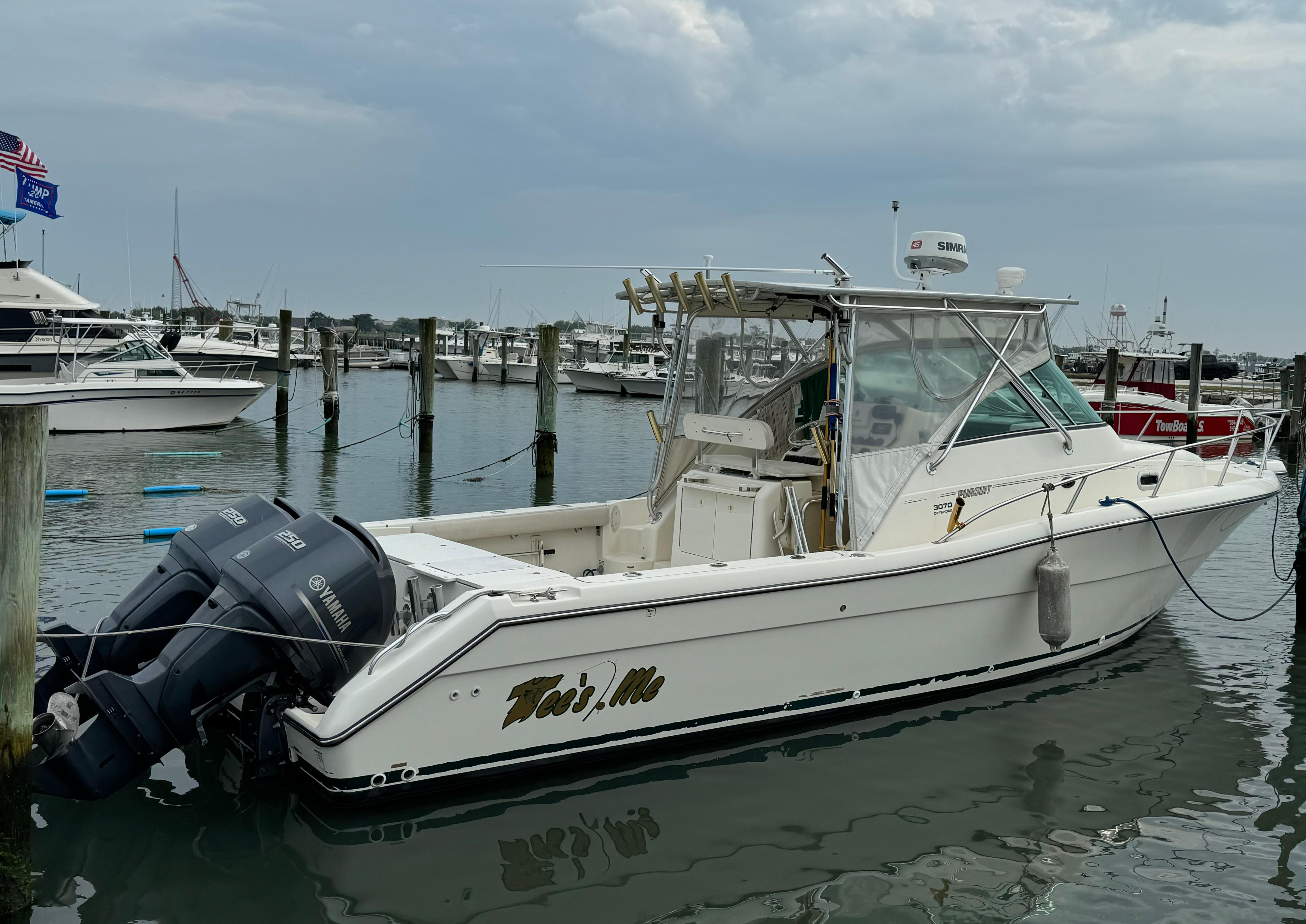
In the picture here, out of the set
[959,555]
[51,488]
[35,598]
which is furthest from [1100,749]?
[51,488]

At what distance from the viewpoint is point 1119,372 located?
30.9 metres

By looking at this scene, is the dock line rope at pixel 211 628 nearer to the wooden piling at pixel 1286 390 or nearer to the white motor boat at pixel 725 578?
the white motor boat at pixel 725 578

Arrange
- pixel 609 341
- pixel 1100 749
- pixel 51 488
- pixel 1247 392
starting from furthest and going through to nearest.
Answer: pixel 609 341
pixel 1247 392
pixel 51 488
pixel 1100 749

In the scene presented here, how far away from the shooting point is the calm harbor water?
4227 mm

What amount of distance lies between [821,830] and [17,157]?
2222cm

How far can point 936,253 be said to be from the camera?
6.89 meters

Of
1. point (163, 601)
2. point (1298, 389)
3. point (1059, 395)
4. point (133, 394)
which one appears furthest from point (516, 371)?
point (163, 601)

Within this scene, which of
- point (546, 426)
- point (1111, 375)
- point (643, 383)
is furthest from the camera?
point (643, 383)

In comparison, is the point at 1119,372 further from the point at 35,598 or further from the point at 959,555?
the point at 35,598

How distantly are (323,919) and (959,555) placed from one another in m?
3.71

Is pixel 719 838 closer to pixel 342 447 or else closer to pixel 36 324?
pixel 342 447

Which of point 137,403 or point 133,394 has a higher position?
point 133,394

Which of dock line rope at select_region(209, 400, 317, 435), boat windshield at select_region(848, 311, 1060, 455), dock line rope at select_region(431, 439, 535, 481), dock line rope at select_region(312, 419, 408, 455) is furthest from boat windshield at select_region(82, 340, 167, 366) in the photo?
boat windshield at select_region(848, 311, 1060, 455)

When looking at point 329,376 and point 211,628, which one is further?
point 329,376
